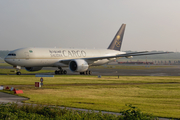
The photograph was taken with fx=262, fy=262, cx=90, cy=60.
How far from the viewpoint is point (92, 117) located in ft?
48.3

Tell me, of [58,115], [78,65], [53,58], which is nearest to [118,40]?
[78,65]

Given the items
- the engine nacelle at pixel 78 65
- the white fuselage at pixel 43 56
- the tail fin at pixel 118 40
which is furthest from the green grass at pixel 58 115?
the tail fin at pixel 118 40

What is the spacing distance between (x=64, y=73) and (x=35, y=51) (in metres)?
9.08

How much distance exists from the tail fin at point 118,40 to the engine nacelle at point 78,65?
16.3 metres

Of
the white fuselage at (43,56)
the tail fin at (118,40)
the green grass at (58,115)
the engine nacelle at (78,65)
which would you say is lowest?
the green grass at (58,115)

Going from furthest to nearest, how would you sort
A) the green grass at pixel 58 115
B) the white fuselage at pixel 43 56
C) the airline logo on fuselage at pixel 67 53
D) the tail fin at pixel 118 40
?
the tail fin at pixel 118 40 → the airline logo on fuselage at pixel 67 53 → the white fuselage at pixel 43 56 → the green grass at pixel 58 115

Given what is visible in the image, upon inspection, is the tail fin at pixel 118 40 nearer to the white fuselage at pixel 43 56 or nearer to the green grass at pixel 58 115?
the white fuselage at pixel 43 56

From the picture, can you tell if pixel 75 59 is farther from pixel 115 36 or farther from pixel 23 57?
pixel 115 36

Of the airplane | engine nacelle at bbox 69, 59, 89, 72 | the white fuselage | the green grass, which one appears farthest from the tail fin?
the green grass

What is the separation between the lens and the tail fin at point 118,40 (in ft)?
222

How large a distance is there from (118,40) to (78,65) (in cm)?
2037

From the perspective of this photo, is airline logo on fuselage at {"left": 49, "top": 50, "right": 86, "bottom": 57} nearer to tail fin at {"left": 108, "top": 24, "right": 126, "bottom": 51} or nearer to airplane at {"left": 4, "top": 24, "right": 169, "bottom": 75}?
airplane at {"left": 4, "top": 24, "right": 169, "bottom": 75}

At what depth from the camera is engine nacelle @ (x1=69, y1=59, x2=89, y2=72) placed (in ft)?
169

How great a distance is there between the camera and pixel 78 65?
5134 cm
